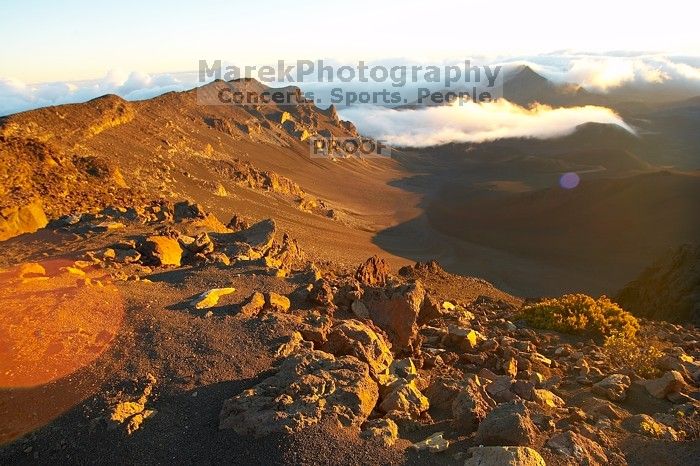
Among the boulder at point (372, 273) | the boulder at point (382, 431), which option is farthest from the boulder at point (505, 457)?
the boulder at point (372, 273)

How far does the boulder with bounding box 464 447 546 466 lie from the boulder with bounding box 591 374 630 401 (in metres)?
3.13

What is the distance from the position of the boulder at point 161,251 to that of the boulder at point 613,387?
7.60 metres

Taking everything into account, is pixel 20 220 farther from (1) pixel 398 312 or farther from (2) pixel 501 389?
(2) pixel 501 389

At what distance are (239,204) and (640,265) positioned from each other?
19.8m

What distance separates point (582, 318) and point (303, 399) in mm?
7725

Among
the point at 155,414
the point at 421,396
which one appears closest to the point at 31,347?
the point at 155,414

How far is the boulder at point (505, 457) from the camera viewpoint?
177 inches

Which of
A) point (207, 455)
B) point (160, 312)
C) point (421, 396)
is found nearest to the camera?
point (207, 455)

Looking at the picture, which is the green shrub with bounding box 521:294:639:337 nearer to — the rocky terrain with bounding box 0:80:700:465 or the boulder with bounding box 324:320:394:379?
the rocky terrain with bounding box 0:80:700:465

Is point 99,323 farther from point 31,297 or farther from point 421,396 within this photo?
point 421,396

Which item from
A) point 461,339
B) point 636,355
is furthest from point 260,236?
point 636,355

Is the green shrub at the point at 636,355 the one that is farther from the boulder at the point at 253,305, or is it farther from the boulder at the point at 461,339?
the boulder at the point at 253,305

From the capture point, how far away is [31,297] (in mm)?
7133

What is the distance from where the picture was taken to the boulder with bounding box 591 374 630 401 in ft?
23.5
